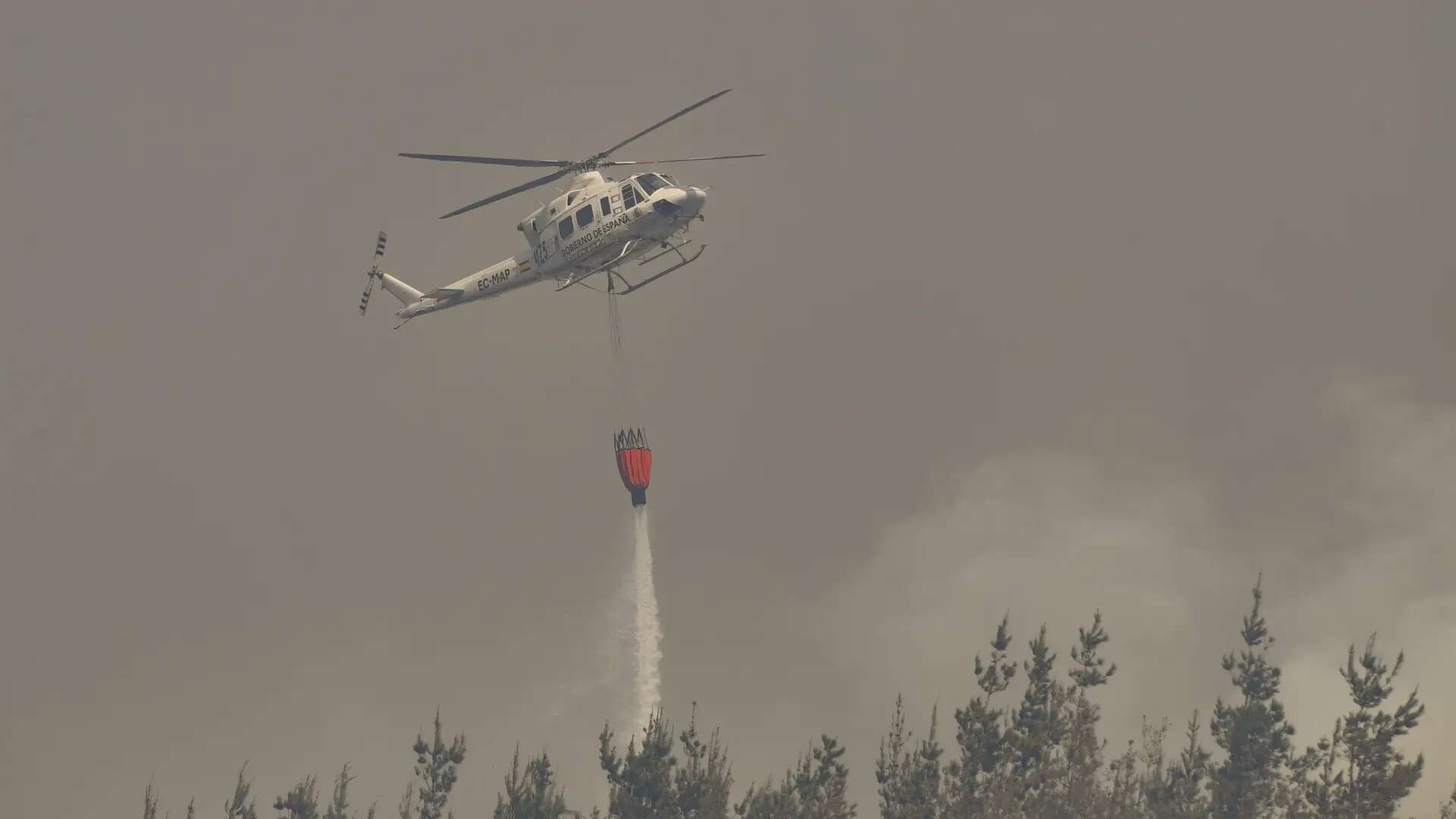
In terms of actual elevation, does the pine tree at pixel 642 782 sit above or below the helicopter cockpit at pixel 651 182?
below

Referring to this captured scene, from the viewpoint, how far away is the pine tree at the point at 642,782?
354 feet

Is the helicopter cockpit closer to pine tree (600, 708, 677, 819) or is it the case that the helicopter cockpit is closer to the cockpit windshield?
the cockpit windshield

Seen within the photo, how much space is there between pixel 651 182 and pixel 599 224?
3.50m

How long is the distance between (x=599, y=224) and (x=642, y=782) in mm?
26774

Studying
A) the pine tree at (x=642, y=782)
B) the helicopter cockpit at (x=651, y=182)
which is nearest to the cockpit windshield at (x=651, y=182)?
the helicopter cockpit at (x=651, y=182)

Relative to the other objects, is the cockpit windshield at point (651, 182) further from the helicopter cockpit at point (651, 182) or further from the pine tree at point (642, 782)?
the pine tree at point (642, 782)

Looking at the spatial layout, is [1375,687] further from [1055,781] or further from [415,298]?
[415,298]

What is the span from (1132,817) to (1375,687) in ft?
72.9

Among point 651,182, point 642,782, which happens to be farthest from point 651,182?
point 642,782

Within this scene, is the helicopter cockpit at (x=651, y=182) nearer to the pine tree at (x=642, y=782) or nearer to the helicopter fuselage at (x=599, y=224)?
the helicopter fuselage at (x=599, y=224)

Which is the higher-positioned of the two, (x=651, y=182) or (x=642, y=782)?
(x=651, y=182)

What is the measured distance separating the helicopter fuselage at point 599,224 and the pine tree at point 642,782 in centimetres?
2298

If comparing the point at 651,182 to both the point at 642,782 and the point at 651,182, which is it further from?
the point at 642,782

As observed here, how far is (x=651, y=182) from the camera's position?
4250 inches
